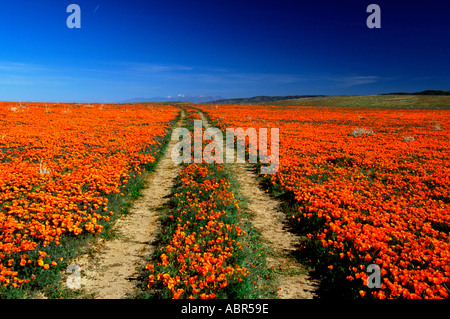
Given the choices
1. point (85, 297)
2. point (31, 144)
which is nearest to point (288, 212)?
point (85, 297)

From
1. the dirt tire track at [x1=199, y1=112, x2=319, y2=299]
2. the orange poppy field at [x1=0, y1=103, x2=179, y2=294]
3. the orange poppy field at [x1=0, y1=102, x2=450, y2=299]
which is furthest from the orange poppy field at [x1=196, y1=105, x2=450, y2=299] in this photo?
the orange poppy field at [x1=0, y1=103, x2=179, y2=294]

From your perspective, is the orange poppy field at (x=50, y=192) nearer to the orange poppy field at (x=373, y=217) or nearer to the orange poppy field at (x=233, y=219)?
the orange poppy field at (x=233, y=219)

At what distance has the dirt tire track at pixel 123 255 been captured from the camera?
5.22 meters

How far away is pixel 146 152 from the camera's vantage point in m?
15.4

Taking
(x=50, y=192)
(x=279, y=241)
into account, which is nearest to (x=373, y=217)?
(x=279, y=241)

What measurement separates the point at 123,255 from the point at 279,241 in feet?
14.0

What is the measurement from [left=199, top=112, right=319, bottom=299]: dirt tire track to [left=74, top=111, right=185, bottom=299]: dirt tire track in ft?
10.4

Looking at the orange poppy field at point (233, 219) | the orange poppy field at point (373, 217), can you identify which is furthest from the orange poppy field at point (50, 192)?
the orange poppy field at point (373, 217)

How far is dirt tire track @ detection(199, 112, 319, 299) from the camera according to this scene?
557cm

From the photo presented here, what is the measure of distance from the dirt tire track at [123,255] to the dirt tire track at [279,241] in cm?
318

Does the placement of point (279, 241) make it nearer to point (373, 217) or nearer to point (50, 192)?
point (373, 217)

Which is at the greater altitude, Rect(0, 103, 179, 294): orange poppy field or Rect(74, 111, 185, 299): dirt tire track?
Rect(0, 103, 179, 294): orange poppy field

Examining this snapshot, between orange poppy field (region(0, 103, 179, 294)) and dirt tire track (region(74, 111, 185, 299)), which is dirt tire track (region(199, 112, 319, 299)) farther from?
orange poppy field (region(0, 103, 179, 294))
